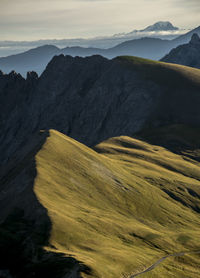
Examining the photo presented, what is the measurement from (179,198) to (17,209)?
82520 millimetres

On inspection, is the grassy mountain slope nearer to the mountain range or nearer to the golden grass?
the golden grass

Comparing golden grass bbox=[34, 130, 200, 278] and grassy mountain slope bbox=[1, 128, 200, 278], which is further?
golden grass bbox=[34, 130, 200, 278]

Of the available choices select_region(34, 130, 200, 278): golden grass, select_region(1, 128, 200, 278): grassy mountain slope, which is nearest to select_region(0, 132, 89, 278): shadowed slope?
select_region(1, 128, 200, 278): grassy mountain slope

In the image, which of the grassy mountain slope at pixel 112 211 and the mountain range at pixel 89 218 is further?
the grassy mountain slope at pixel 112 211

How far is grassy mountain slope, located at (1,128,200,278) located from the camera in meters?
112

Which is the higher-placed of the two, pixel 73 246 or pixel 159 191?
pixel 73 246

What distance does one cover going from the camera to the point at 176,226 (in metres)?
161

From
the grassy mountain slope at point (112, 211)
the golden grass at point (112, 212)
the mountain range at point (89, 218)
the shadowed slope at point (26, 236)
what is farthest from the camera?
the golden grass at point (112, 212)

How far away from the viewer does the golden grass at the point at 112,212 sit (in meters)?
113

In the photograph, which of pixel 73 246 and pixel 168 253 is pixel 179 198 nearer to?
pixel 168 253

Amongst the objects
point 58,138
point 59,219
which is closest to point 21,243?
point 59,219

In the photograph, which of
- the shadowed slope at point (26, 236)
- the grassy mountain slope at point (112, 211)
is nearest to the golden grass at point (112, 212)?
the grassy mountain slope at point (112, 211)

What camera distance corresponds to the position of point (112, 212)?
148875 mm

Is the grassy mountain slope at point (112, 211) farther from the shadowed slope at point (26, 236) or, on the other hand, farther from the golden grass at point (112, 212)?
the shadowed slope at point (26, 236)
